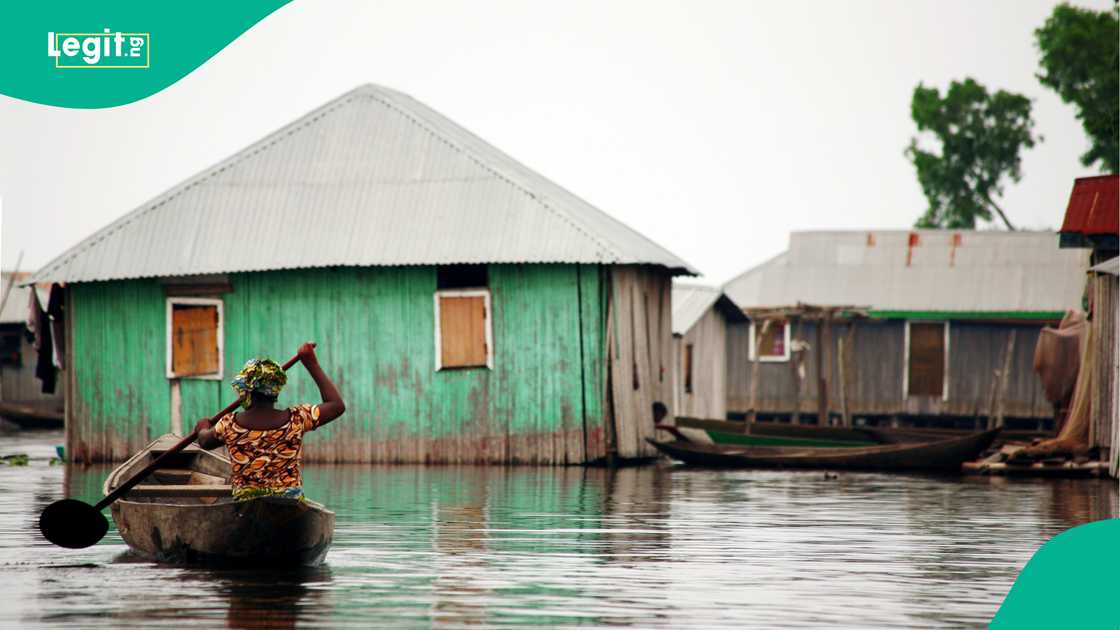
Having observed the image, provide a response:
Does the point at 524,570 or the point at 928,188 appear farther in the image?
the point at 928,188

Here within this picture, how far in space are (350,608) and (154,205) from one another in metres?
17.8

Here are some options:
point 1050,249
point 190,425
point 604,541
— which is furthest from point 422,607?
point 1050,249

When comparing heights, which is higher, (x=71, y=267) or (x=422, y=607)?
(x=71, y=267)

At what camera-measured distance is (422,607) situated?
10461 millimetres

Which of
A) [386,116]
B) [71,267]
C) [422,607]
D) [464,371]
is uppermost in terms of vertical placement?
[386,116]

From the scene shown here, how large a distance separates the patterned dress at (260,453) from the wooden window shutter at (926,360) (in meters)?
30.7

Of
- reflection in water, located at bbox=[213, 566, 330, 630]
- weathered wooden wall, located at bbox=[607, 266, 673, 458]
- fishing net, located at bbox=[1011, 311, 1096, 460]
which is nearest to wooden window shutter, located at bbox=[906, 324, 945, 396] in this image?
fishing net, located at bbox=[1011, 311, 1096, 460]

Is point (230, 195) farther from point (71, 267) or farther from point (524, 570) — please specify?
point (524, 570)

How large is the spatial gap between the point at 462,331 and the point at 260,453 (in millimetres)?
13306

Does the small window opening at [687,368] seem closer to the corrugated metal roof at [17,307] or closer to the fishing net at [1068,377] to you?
the fishing net at [1068,377]

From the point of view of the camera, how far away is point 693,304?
37.1m

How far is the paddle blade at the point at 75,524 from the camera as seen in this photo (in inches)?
521

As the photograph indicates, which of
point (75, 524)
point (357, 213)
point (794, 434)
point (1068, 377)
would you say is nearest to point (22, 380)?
point (357, 213)

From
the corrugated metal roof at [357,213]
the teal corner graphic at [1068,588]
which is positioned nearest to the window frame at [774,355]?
the corrugated metal roof at [357,213]
